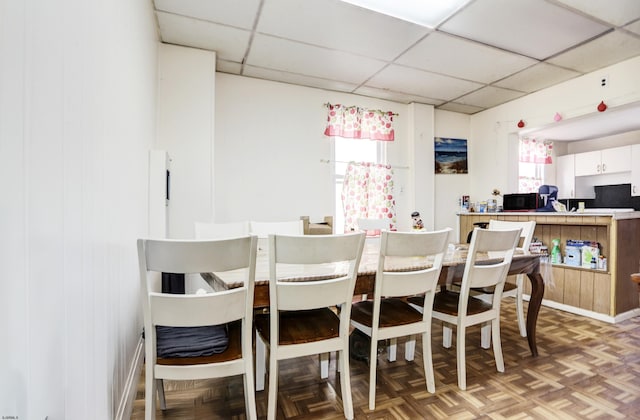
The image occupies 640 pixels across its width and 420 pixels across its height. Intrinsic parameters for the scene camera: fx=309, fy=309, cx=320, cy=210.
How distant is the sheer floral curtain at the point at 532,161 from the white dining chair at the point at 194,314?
17.8ft

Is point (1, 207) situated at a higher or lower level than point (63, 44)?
lower

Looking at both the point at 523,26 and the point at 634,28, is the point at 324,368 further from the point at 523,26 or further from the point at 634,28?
the point at 634,28

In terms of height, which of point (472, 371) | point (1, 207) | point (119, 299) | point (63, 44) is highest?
point (63, 44)

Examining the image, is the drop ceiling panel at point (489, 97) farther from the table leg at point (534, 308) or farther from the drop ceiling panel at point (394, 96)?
the table leg at point (534, 308)

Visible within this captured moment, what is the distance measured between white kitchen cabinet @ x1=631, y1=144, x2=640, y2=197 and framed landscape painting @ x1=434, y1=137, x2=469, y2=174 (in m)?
2.48

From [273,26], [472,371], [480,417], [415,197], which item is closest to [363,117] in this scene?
[415,197]

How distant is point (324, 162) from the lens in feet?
13.2

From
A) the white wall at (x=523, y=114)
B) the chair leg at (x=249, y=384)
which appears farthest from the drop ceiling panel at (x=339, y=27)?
the chair leg at (x=249, y=384)

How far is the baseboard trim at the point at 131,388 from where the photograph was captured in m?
1.43

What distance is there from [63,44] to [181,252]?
708 millimetres

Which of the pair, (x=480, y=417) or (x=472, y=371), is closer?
(x=480, y=417)

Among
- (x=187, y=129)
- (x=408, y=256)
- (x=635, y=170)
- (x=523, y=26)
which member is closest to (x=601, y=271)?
(x=523, y=26)

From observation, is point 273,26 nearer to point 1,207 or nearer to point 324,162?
point 324,162

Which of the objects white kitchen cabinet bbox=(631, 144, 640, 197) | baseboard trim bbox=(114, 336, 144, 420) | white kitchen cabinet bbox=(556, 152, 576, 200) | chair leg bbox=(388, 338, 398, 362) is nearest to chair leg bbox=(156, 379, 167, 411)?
baseboard trim bbox=(114, 336, 144, 420)
